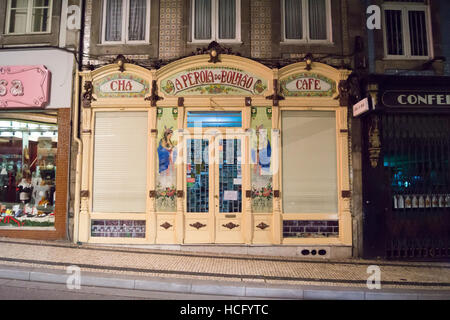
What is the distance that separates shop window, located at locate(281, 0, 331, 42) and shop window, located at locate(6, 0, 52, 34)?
6.72 m

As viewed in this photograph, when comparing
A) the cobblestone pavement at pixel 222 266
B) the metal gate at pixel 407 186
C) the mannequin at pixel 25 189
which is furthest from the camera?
the mannequin at pixel 25 189

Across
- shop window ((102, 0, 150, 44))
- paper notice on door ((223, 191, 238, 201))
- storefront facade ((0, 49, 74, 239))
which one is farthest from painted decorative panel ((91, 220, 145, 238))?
shop window ((102, 0, 150, 44))

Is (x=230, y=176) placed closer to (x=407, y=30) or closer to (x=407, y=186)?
(x=407, y=186)

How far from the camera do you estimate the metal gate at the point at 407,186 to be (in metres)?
7.16

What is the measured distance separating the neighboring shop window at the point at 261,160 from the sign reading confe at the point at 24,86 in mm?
5732

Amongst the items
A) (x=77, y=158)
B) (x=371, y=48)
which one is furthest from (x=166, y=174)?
(x=371, y=48)

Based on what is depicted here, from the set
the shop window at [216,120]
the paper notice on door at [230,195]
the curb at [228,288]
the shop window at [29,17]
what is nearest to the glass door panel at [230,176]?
the paper notice on door at [230,195]

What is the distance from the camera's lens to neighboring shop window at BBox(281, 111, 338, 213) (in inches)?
291

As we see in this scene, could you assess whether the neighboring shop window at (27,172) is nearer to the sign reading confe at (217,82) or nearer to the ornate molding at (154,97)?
the ornate molding at (154,97)

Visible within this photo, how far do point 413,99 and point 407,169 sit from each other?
1755 mm
